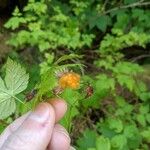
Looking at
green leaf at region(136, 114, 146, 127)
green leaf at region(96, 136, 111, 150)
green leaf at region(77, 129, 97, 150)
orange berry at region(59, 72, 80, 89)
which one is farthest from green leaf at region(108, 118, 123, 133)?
orange berry at region(59, 72, 80, 89)

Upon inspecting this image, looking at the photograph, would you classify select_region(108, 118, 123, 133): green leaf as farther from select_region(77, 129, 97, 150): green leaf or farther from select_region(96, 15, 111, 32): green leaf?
select_region(96, 15, 111, 32): green leaf

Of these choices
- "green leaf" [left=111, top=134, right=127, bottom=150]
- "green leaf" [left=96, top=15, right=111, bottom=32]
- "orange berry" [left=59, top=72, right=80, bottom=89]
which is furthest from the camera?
"green leaf" [left=96, top=15, right=111, bottom=32]

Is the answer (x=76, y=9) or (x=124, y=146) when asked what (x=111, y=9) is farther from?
(x=124, y=146)

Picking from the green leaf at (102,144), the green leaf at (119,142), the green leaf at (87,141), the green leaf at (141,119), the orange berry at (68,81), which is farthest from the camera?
the green leaf at (141,119)

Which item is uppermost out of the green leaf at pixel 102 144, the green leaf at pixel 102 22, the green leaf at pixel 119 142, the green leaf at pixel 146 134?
the green leaf at pixel 102 22

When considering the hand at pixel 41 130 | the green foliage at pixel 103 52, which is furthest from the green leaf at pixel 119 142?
the hand at pixel 41 130

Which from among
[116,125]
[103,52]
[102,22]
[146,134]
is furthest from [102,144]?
[102,22]

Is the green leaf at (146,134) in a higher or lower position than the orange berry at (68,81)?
lower

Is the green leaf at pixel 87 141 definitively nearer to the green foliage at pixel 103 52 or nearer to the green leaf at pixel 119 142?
the green foliage at pixel 103 52

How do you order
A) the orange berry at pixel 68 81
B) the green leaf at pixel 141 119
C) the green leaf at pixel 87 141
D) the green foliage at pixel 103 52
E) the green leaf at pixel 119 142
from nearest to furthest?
the orange berry at pixel 68 81, the green leaf at pixel 119 142, the green leaf at pixel 87 141, the green foliage at pixel 103 52, the green leaf at pixel 141 119
